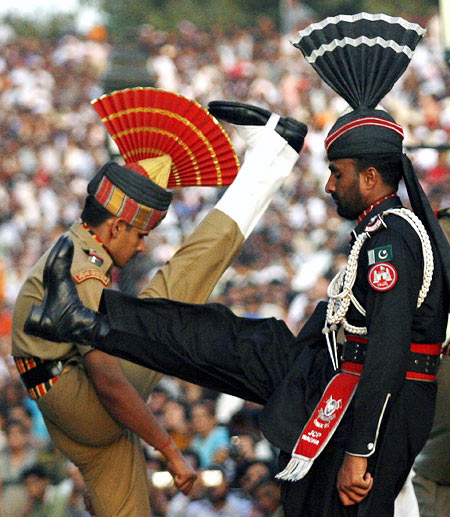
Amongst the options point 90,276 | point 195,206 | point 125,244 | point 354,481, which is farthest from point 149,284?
point 195,206

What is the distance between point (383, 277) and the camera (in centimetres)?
309

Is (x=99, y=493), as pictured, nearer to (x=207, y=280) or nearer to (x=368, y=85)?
(x=207, y=280)

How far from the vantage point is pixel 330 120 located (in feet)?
40.2

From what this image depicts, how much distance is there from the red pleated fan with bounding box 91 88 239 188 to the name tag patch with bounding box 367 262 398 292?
4.14 ft

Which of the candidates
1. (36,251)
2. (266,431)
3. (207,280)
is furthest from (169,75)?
(266,431)

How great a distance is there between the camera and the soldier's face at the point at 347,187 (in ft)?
11.0

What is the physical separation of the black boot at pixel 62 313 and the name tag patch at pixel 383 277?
0.92 m

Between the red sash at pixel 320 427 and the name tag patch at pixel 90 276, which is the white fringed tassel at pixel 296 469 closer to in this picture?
the red sash at pixel 320 427

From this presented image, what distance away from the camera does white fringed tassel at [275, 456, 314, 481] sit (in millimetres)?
3199

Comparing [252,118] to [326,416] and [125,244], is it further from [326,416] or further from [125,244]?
[326,416]

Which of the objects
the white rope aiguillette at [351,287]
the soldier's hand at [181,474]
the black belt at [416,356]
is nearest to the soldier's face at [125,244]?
the soldier's hand at [181,474]

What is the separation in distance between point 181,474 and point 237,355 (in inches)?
22.0

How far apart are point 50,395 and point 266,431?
0.97 metres

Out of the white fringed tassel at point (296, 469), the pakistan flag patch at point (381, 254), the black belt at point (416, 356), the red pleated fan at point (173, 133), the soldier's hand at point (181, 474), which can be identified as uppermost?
the red pleated fan at point (173, 133)
